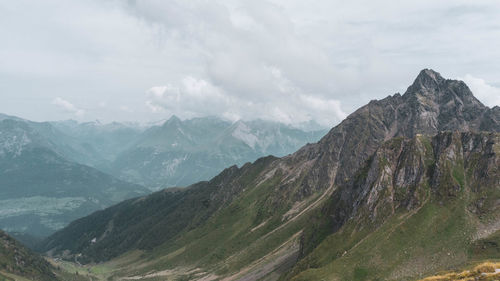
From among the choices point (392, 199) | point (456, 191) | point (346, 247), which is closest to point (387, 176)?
point (392, 199)

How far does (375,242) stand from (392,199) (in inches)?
1154

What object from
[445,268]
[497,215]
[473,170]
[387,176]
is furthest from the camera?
[387,176]

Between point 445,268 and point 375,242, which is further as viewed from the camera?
point 375,242

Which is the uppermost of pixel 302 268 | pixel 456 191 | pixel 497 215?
pixel 456 191

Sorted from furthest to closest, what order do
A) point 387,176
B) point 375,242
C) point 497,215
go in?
point 387,176, point 375,242, point 497,215

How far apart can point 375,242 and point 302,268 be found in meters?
45.1

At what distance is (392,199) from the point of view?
19025 centimetres

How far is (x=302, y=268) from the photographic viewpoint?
197m

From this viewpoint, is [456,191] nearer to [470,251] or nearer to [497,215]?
[497,215]

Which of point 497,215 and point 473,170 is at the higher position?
point 473,170

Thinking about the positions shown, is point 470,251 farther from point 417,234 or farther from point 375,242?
point 375,242

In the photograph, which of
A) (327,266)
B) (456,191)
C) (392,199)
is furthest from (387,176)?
(327,266)

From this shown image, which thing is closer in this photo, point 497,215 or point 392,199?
point 497,215

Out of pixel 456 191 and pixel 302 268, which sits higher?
pixel 456 191
